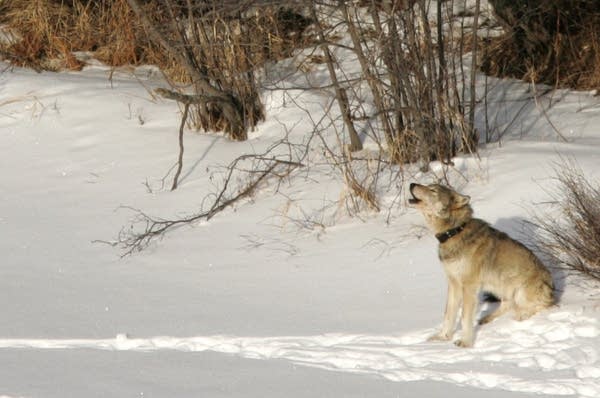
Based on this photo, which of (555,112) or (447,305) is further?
(555,112)

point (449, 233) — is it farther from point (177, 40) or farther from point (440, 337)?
point (177, 40)

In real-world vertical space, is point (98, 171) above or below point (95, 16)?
below

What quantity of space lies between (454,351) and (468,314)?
28 cm

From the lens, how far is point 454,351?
24.5 ft

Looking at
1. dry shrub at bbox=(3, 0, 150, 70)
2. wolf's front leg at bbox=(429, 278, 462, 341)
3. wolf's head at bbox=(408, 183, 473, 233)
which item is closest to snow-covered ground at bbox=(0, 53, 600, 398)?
wolf's front leg at bbox=(429, 278, 462, 341)

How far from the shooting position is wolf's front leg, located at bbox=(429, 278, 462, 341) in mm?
7699

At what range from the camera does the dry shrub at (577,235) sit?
8.00 metres

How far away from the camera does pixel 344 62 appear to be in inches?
547

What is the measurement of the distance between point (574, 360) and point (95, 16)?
9.94 meters

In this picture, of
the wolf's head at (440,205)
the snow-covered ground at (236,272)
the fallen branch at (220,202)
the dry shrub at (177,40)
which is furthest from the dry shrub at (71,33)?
the wolf's head at (440,205)

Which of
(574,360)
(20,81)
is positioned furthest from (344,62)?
(574,360)

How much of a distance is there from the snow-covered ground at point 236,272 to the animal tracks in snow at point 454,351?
2 centimetres

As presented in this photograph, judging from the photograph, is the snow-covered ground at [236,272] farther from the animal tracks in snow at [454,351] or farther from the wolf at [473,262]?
the wolf at [473,262]

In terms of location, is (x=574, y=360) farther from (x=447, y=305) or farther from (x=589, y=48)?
(x=589, y=48)
